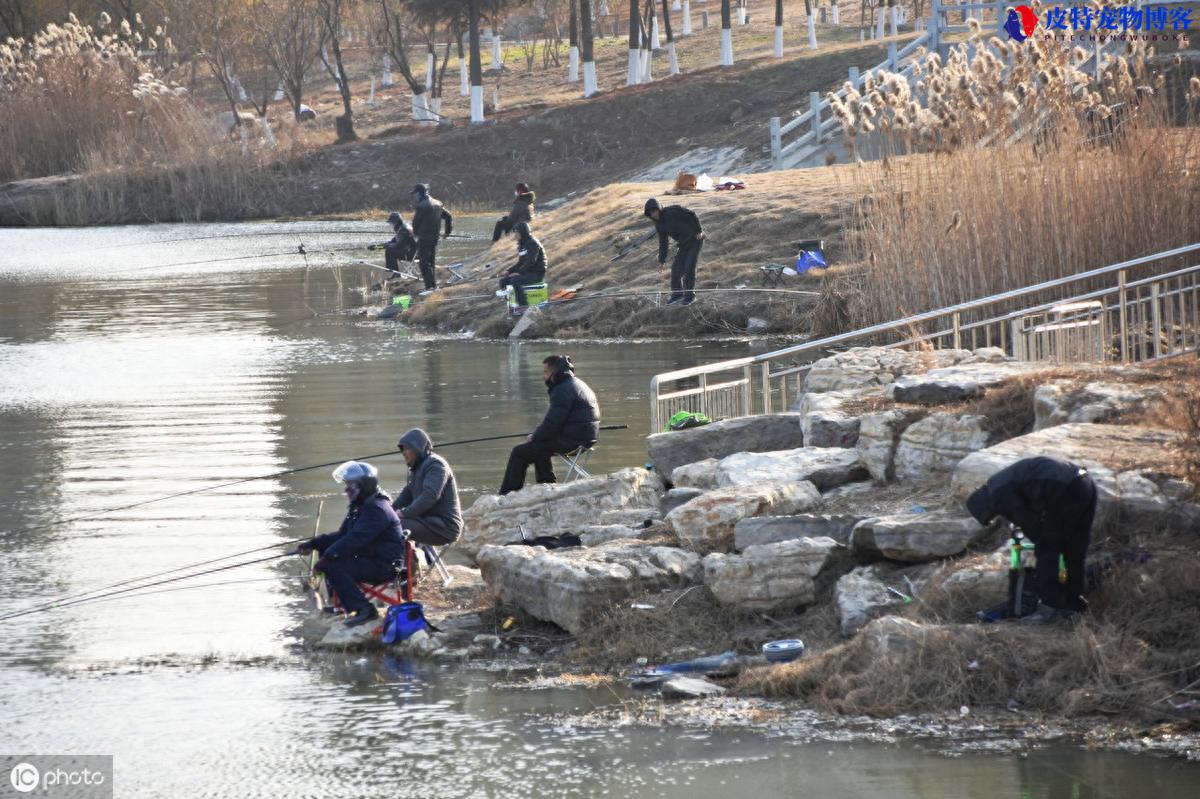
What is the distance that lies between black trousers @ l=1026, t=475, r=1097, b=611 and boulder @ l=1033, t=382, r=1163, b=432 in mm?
1829

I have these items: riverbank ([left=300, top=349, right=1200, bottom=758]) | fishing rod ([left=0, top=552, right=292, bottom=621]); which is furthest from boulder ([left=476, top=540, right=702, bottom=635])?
fishing rod ([left=0, top=552, right=292, bottom=621])

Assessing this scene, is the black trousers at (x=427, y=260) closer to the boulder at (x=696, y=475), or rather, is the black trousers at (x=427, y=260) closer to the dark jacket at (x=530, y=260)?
the dark jacket at (x=530, y=260)

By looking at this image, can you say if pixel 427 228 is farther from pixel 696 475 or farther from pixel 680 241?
→ pixel 696 475

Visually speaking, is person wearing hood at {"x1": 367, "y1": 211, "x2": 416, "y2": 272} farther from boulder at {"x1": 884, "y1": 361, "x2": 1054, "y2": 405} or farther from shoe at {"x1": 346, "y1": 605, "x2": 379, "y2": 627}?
shoe at {"x1": 346, "y1": 605, "x2": 379, "y2": 627}

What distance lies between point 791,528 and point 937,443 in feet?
4.97

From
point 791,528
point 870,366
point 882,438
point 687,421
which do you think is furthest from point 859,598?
point 687,421

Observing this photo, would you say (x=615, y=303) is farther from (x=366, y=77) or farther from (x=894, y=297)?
(x=366, y=77)

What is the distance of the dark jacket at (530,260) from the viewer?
2595 centimetres

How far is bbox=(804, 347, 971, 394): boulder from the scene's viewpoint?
45.6 feet

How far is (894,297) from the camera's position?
18672 mm

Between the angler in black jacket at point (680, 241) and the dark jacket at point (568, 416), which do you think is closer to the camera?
the dark jacket at point (568, 416)

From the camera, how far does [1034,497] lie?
29.1 ft

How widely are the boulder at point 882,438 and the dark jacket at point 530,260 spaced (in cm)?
1435

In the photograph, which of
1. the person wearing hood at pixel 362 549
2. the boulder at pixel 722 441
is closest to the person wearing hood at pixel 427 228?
the boulder at pixel 722 441
